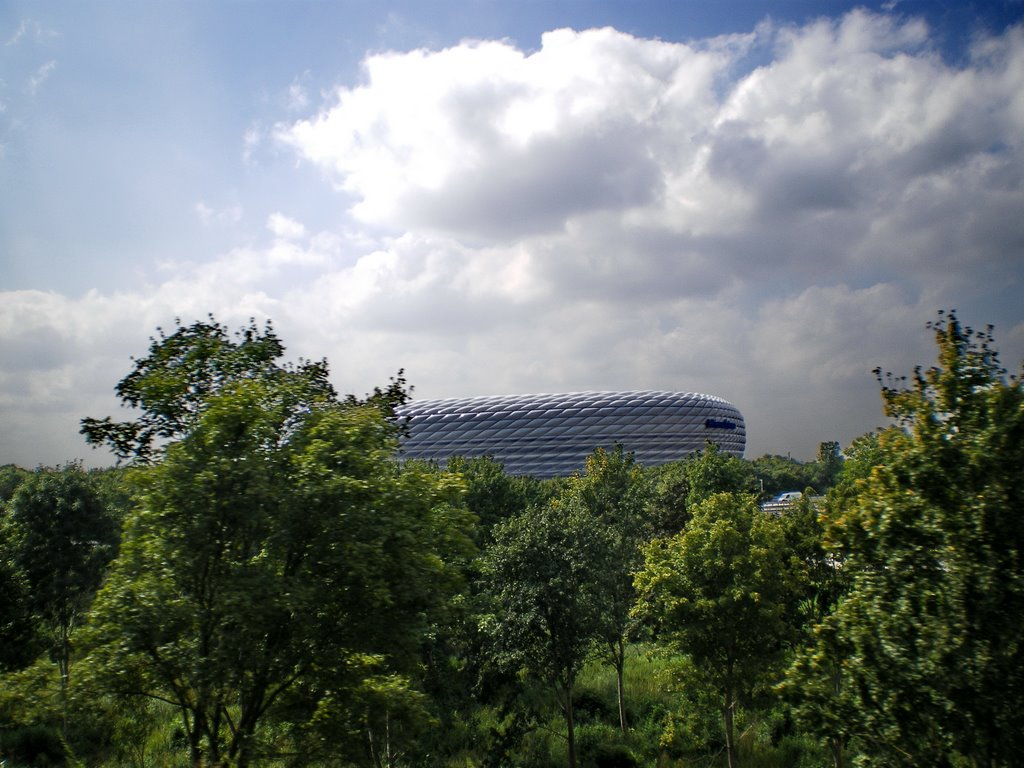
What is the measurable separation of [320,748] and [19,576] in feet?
49.7

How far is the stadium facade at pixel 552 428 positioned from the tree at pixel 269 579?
84.5 metres

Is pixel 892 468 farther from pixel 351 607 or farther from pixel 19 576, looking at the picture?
pixel 19 576

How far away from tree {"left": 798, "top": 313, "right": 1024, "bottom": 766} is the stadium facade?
8559cm

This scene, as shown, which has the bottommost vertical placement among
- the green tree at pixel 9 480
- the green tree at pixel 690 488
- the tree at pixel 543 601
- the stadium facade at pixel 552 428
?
the tree at pixel 543 601

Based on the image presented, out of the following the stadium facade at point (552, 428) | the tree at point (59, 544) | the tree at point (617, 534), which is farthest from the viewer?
the stadium facade at point (552, 428)

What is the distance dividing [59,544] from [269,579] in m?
19.2

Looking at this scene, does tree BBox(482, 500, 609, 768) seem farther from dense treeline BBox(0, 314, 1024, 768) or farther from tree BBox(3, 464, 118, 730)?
tree BBox(3, 464, 118, 730)

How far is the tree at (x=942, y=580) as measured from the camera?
23.9 ft

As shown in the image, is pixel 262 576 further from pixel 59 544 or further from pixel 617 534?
pixel 59 544

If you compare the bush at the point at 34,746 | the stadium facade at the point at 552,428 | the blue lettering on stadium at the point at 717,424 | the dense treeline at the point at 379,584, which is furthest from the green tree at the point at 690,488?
the blue lettering on stadium at the point at 717,424

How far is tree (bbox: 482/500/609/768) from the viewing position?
17438 mm

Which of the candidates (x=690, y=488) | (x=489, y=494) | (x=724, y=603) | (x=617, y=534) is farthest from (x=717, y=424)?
(x=724, y=603)

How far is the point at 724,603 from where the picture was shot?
49.5 ft

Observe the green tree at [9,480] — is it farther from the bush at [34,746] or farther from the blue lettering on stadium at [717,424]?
the blue lettering on stadium at [717,424]
